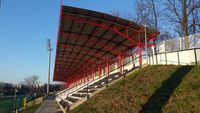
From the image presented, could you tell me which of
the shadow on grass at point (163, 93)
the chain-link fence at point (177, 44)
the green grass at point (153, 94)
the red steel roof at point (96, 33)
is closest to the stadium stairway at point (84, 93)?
the green grass at point (153, 94)

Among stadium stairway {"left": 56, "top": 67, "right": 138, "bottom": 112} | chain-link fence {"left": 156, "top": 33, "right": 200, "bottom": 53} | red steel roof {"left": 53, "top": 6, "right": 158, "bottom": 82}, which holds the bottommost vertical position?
stadium stairway {"left": 56, "top": 67, "right": 138, "bottom": 112}

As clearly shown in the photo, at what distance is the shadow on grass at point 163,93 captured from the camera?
10.8 metres

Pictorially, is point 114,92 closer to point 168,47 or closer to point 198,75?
point 198,75

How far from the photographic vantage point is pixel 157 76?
14711 millimetres

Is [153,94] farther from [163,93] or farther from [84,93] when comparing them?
[84,93]

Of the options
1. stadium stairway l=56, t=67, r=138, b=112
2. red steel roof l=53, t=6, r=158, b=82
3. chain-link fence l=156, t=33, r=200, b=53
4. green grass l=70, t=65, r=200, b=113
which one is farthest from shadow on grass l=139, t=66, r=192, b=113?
chain-link fence l=156, t=33, r=200, b=53

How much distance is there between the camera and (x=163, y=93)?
476 inches

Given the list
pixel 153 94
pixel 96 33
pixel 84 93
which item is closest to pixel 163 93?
pixel 153 94

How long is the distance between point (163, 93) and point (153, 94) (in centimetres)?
49

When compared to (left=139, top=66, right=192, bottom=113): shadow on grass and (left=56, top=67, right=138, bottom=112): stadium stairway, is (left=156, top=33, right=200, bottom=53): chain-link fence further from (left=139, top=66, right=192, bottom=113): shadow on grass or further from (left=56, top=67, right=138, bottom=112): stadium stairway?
(left=139, top=66, right=192, bottom=113): shadow on grass

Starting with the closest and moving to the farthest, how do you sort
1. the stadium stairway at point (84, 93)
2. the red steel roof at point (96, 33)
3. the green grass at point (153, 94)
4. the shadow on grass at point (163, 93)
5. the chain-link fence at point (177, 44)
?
the green grass at point (153, 94), the shadow on grass at point (163, 93), the stadium stairway at point (84, 93), the red steel roof at point (96, 33), the chain-link fence at point (177, 44)

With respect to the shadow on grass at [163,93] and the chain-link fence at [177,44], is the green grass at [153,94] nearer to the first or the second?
the shadow on grass at [163,93]

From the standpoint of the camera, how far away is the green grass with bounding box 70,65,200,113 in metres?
10.7

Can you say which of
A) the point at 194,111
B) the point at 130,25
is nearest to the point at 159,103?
the point at 194,111
